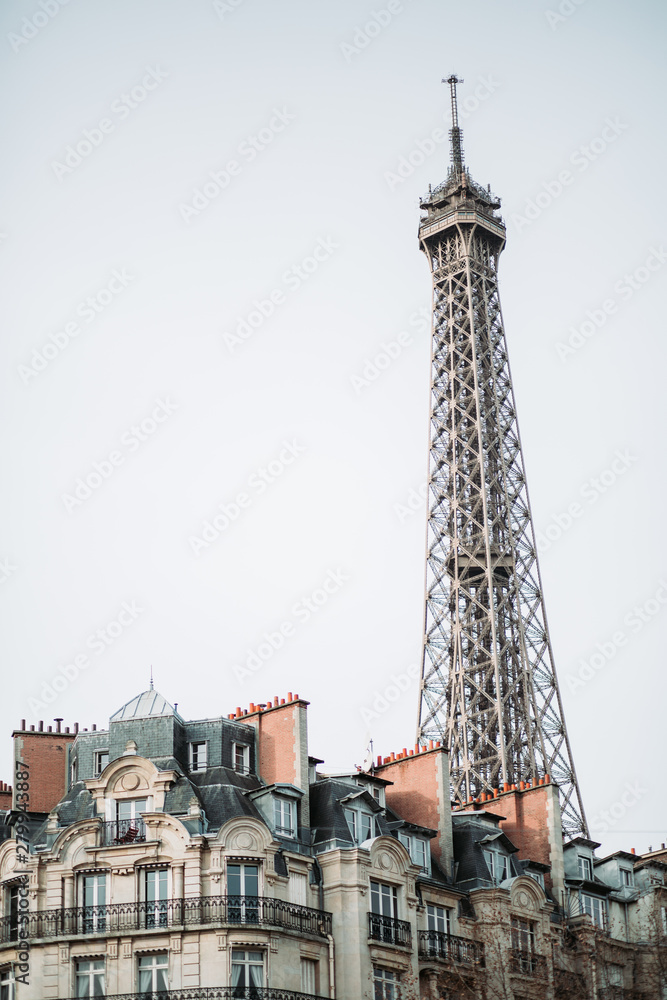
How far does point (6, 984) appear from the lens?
1603 inches

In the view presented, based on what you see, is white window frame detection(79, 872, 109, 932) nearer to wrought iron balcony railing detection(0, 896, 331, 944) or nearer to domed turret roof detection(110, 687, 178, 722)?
wrought iron balcony railing detection(0, 896, 331, 944)

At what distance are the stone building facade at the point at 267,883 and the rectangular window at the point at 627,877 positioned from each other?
2.03 m

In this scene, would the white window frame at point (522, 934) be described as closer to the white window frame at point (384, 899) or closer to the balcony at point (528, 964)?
the balcony at point (528, 964)

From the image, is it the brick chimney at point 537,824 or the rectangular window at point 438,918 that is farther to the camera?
the brick chimney at point 537,824

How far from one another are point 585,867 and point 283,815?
38.8 ft

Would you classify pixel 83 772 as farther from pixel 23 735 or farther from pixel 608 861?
pixel 608 861

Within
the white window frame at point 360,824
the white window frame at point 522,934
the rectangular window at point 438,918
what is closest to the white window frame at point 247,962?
the white window frame at point 360,824

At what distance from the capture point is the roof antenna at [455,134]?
273ft

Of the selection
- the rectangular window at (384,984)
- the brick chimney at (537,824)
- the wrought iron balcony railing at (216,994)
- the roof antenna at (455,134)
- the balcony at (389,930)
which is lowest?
the wrought iron balcony railing at (216,994)

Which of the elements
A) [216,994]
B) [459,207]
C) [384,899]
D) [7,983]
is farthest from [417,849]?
[459,207]

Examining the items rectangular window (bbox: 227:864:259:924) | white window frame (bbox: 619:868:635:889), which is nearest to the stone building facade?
rectangular window (bbox: 227:864:259:924)

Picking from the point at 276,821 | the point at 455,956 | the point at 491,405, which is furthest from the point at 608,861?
→ the point at 491,405

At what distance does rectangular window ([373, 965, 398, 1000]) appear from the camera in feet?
136

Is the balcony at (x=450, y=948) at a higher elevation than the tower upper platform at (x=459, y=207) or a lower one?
lower
